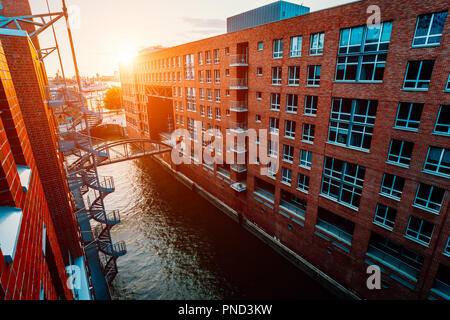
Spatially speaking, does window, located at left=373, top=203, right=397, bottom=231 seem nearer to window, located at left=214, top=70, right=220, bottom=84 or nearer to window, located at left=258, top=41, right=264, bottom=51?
window, located at left=258, top=41, right=264, bottom=51

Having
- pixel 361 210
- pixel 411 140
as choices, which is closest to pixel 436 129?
pixel 411 140

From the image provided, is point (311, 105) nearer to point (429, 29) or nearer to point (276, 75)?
point (276, 75)

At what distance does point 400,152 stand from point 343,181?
4200mm

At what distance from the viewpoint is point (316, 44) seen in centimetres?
1744

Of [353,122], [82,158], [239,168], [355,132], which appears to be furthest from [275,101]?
[82,158]

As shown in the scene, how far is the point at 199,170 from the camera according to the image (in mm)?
35188

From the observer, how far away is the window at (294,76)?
19.3 metres

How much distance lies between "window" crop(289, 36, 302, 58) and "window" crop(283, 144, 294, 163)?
739 cm

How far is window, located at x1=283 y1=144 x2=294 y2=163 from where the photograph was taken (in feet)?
69.8

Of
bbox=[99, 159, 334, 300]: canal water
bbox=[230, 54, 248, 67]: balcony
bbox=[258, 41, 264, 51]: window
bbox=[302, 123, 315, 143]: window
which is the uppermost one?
bbox=[258, 41, 264, 51]: window

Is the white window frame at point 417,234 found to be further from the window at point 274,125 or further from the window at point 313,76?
the window at point 274,125

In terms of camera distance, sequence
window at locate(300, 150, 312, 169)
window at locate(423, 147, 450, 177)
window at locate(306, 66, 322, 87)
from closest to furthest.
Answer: window at locate(423, 147, 450, 177) → window at locate(306, 66, 322, 87) → window at locate(300, 150, 312, 169)

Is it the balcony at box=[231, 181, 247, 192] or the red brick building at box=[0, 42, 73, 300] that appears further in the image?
the balcony at box=[231, 181, 247, 192]

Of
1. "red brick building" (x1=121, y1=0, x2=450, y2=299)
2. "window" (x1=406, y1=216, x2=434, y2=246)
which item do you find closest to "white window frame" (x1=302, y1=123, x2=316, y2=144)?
"red brick building" (x1=121, y1=0, x2=450, y2=299)
